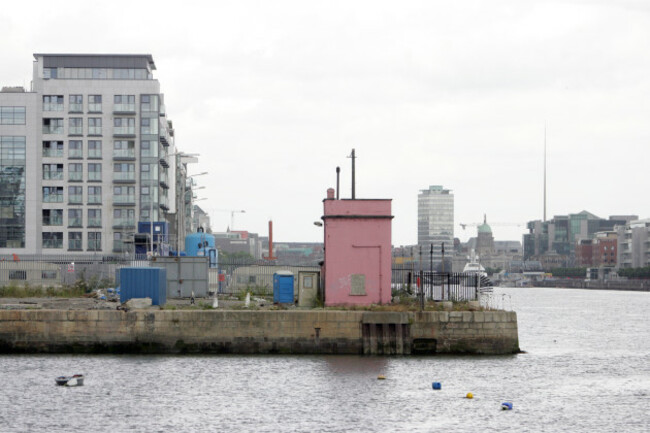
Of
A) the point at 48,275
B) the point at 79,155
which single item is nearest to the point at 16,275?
the point at 48,275

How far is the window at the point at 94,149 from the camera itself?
125 meters

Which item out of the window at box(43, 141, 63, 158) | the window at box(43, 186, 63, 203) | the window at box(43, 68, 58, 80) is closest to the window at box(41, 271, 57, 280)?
the window at box(43, 186, 63, 203)

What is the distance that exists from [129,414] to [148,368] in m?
10.5

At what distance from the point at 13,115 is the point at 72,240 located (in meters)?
16.5

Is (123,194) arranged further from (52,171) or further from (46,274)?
(46,274)

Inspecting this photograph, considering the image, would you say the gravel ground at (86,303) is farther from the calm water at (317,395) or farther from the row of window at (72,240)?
the row of window at (72,240)

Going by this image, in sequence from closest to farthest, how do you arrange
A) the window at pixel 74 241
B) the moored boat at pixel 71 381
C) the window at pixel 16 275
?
the moored boat at pixel 71 381, the window at pixel 16 275, the window at pixel 74 241

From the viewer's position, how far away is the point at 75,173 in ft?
410

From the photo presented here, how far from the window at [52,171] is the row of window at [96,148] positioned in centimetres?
124

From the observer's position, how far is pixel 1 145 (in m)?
124

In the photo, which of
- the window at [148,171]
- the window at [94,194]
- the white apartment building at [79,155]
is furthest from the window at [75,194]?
the window at [148,171]

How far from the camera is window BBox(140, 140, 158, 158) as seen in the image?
126 meters

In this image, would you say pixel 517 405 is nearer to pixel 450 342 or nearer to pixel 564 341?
pixel 450 342

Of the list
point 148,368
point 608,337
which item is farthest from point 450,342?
point 608,337
